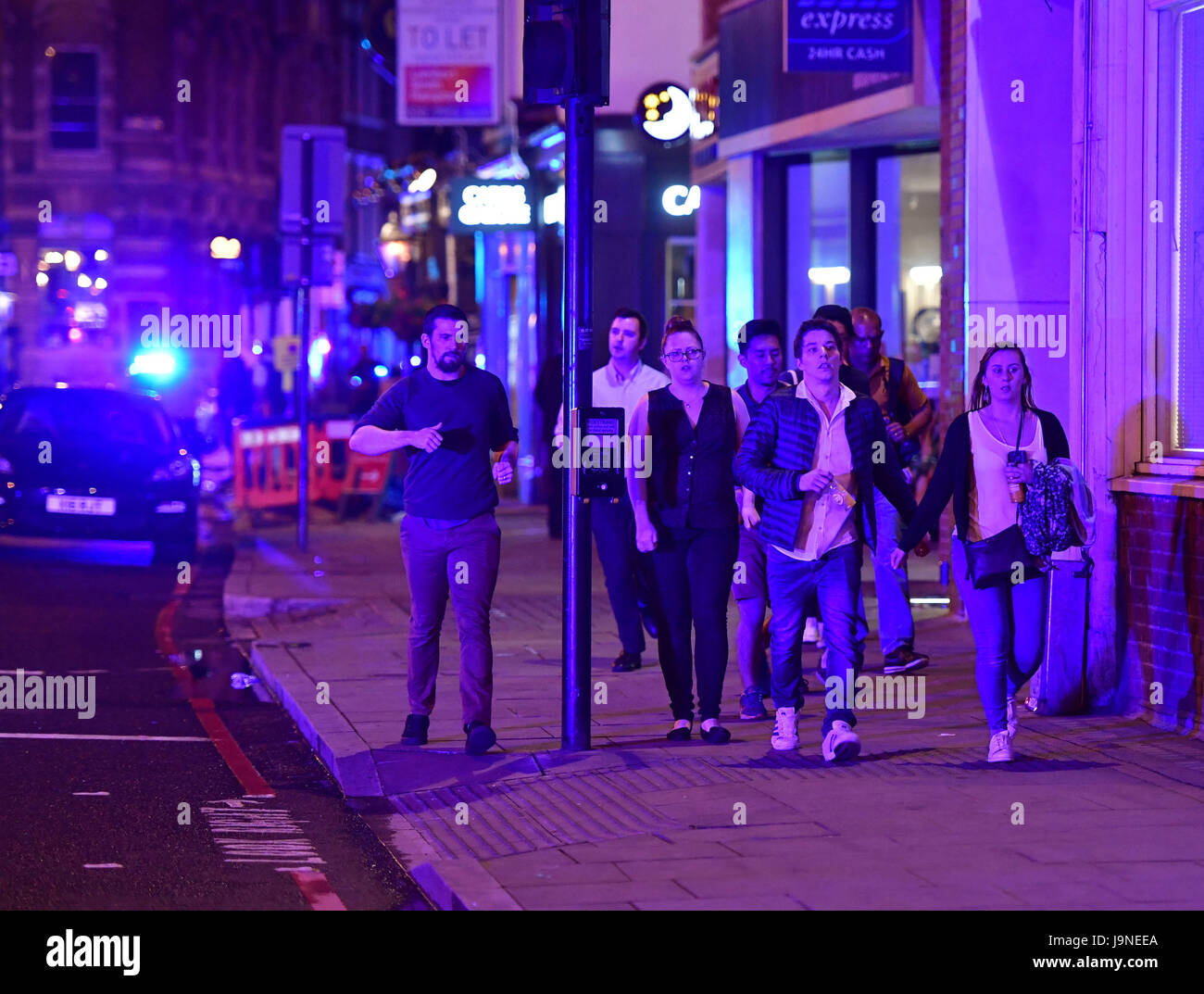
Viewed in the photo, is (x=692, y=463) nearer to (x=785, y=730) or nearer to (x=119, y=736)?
(x=785, y=730)

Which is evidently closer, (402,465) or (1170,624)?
(1170,624)

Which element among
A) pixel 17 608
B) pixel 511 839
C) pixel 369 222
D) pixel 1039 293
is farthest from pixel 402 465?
pixel 369 222

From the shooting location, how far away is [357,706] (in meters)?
9.79

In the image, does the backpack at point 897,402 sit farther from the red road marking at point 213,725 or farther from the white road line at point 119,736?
the white road line at point 119,736

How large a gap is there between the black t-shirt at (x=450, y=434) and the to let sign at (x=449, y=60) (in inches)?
550
